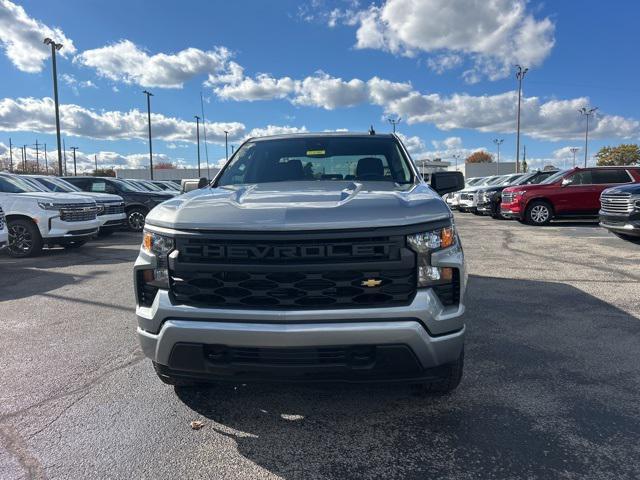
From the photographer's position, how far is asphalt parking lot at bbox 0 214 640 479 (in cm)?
247

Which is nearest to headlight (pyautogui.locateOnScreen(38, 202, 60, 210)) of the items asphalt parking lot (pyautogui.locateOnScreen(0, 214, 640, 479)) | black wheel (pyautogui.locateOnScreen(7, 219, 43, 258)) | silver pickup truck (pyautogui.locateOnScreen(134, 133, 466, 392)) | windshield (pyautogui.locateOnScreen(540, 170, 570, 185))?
black wheel (pyautogui.locateOnScreen(7, 219, 43, 258))

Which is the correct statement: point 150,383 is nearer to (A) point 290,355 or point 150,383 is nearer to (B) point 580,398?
(A) point 290,355

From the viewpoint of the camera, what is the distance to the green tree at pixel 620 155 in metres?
72.9

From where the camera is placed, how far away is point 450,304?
8.64ft

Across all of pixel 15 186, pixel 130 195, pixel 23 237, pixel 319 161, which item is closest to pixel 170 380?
pixel 319 161

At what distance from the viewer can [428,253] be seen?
258cm

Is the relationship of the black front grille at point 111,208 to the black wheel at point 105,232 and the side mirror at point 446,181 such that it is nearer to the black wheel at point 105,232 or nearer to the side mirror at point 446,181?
the black wheel at point 105,232

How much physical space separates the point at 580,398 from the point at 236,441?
221 centimetres

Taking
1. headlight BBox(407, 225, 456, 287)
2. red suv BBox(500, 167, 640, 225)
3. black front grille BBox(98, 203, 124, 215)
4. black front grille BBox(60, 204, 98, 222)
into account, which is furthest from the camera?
red suv BBox(500, 167, 640, 225)

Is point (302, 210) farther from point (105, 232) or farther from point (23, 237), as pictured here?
point (105, 232)

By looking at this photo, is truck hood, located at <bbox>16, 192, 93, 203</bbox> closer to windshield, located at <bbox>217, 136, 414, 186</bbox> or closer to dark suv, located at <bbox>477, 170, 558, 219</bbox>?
windshield, located at <bbox>217, 136, 414, 186</bbox>

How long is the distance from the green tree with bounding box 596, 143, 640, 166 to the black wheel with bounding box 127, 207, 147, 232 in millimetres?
77446

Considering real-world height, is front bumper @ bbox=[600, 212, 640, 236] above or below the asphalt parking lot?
above

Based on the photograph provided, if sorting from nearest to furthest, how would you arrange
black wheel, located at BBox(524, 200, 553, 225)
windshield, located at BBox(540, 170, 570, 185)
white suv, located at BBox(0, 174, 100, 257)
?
white suv, located at BBox(0, 174, 100, 257), windshield, located at BBox(540, 170, 570, 185), black wheel, located at BBox(524, 200, 553, 225)
